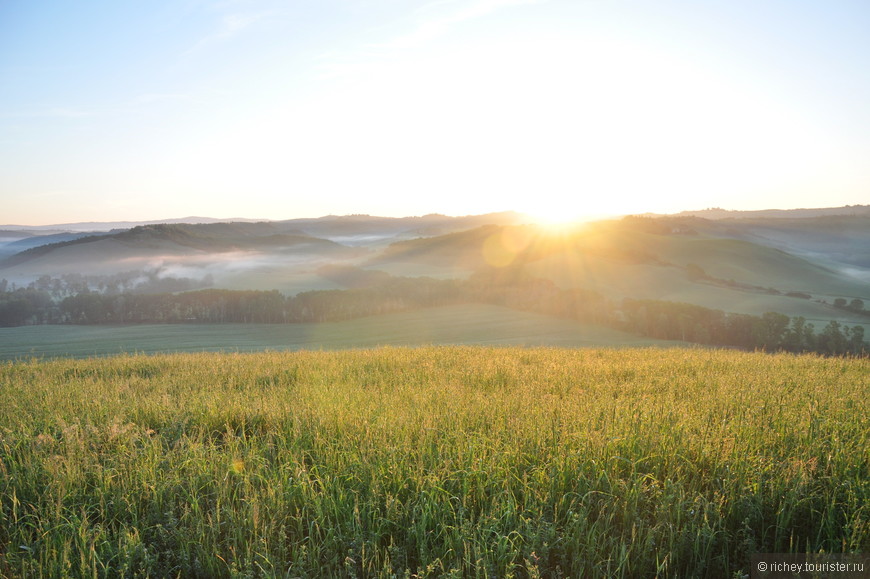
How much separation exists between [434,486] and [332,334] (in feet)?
177

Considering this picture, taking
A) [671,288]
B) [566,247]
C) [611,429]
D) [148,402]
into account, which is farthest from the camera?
[566,247]

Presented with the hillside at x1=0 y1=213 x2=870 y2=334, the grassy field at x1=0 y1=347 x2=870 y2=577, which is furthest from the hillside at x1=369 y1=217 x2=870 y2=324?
the grassy field at x1=0 y1=347 x2=870 y2=577

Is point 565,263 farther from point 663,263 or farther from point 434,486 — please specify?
point 434,486

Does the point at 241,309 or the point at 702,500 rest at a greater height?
the point at 702,500

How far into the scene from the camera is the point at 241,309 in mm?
A: 68438

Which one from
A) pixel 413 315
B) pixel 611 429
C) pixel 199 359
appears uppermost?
pixel 611 429

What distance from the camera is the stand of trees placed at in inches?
2212

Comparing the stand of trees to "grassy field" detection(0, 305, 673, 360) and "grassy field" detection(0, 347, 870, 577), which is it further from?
"grassy field" detection(0, 347, 870, 577)

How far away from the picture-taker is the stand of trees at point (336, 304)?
56.2 metres

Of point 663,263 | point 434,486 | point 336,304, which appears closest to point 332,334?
point 336,304

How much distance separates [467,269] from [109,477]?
9753cm

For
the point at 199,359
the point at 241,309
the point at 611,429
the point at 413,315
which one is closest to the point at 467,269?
the point at 413,315

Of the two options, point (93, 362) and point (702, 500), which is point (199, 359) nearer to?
point (93, 362)

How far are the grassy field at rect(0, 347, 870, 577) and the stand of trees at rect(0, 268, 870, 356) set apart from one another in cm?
5061
